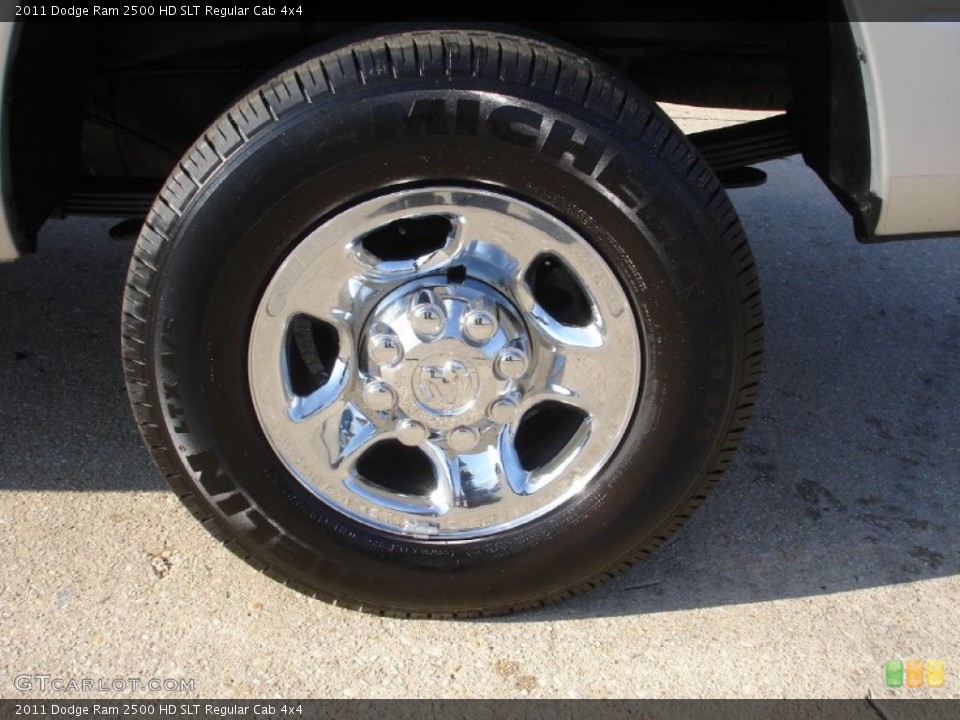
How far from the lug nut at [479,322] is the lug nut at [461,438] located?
0.20m

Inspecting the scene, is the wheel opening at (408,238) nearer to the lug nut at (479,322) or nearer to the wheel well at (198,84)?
the lug nut at (479,322)

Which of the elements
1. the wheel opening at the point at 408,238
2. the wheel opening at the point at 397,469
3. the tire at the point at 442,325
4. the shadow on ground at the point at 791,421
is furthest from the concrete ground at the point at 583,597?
the wheel opening at the point at 408,238

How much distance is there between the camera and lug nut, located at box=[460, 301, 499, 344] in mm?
2043

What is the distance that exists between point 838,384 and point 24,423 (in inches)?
95.5

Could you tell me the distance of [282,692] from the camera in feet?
6.60

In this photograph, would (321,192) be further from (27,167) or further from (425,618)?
(425,618)

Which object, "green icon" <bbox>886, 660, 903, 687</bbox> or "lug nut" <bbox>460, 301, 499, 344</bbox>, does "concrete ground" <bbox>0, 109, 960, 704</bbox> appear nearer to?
"green icon" <bbox>886, 660, 903, 687</bbox>

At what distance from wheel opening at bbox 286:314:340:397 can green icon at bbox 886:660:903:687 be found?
1.33 meters

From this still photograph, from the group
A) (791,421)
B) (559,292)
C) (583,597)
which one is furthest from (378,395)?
(791,421)

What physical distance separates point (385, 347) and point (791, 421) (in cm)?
146

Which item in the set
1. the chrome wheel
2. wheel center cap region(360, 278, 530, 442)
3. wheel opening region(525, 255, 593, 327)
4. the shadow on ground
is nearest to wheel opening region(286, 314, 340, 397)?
the chrome wheel

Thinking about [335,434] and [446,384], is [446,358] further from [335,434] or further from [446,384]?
[335,434]

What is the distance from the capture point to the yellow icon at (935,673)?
2.10 metres
